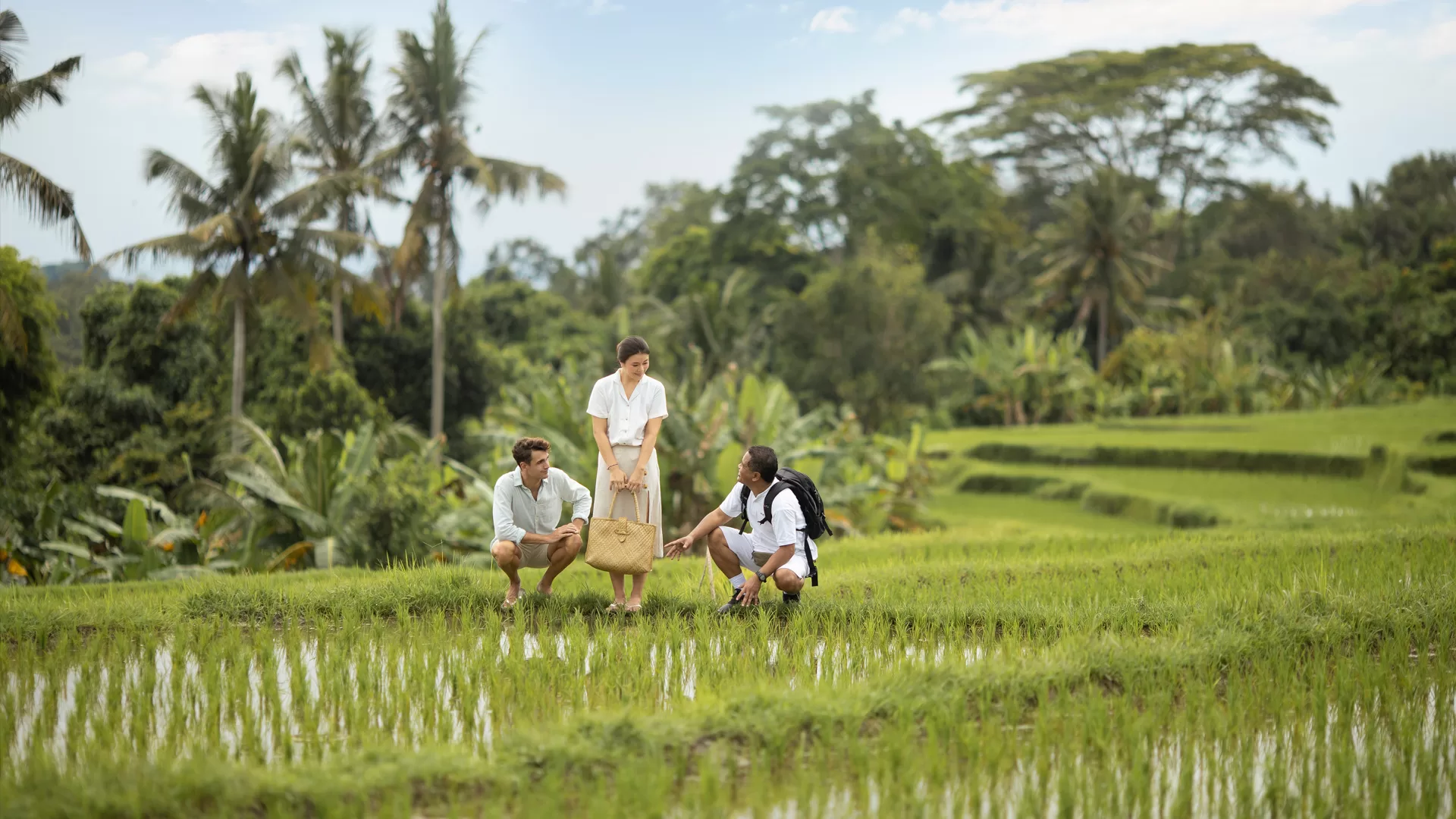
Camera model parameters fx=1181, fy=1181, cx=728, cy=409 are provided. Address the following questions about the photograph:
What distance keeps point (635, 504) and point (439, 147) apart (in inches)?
808

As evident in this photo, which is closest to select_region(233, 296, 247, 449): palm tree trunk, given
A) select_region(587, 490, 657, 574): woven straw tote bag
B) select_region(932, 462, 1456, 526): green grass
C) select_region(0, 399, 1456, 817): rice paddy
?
select_region(932, 462, 1456, 526): green grass

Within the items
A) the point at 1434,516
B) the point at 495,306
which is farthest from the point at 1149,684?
the point at 495,306

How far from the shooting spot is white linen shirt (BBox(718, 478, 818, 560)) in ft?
18.4

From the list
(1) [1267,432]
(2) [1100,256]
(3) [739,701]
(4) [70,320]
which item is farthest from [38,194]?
(2) [1100,256]

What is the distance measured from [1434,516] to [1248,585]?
531 cm

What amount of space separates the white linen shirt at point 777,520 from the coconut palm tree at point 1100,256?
96.3ft

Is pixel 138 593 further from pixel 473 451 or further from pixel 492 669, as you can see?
pixel 473 451

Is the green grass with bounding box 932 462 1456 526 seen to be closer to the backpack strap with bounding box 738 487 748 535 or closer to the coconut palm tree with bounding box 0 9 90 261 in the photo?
the backpack strap with bounding box 738 487 748 535

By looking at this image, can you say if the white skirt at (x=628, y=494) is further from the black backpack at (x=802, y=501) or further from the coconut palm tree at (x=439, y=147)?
the coconut palm tree at (x=439, y=147)

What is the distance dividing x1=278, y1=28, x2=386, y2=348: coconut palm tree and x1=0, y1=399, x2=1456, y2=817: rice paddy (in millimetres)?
18822

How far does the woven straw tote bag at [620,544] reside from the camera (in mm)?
5594

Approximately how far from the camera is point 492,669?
187 inches

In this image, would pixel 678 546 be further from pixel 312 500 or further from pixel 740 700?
pixel 312 500

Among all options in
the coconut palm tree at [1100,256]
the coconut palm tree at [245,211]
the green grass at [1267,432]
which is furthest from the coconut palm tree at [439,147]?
the coconut palm tree at [1100,256]
